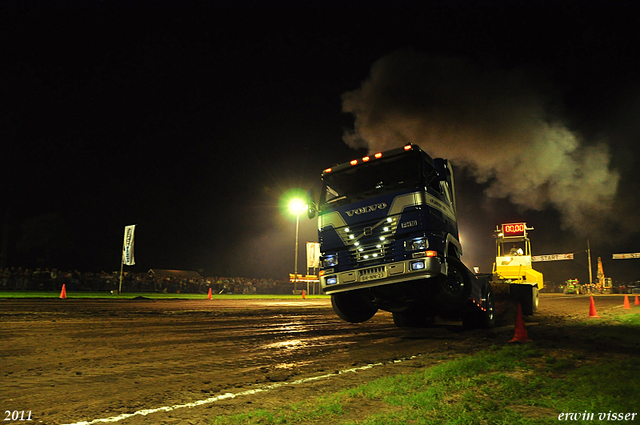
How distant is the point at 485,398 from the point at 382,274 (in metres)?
4.28

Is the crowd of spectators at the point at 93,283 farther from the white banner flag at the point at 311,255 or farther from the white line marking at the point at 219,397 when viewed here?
the white line marking at the point at 219,397

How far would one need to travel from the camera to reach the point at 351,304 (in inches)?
396

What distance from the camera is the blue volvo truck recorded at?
810cm

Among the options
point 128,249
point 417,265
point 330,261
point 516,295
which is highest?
point 128,249

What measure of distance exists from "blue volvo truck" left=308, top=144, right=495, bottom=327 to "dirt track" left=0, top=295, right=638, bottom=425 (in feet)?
3.34

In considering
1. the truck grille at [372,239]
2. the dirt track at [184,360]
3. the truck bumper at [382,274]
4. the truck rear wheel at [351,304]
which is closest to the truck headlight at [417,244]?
the truck bumper at [382,274]

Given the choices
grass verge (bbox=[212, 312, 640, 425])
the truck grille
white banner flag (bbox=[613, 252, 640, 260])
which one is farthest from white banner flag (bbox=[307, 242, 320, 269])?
white banner flag (bbox=[613, 252, 640, 260])

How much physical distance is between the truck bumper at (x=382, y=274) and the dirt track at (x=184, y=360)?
113 centimetres

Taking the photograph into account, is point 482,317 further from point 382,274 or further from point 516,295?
point 516,295

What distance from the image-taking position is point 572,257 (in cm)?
7181

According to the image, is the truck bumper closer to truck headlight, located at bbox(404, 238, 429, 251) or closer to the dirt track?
truck headlight, located at bbox(404, 238, 429, 251)

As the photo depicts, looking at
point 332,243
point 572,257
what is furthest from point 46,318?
point 572,257

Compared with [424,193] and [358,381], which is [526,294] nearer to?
[424,193]

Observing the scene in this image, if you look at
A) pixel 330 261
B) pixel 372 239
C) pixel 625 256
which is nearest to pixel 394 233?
pixel 372 239
